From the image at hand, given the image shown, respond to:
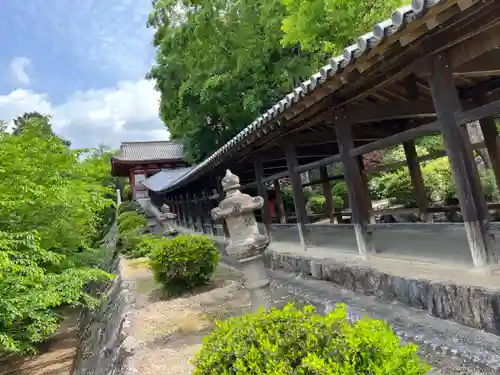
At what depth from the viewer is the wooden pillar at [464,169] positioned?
397cm

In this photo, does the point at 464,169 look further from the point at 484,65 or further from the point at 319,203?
the point at 319,203

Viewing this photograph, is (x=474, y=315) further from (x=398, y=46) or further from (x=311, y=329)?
(x=398, y=46)

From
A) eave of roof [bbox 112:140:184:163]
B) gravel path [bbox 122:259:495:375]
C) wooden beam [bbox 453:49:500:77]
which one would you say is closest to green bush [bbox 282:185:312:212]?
gravel path [bbox 122:259:495:375]

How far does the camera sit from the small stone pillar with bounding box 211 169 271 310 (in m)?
3.86

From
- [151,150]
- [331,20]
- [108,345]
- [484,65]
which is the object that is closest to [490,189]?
[331,20]

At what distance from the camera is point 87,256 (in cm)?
918

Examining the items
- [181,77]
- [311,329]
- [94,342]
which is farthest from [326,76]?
[181,77]

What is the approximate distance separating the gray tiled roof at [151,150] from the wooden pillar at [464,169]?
33137mm

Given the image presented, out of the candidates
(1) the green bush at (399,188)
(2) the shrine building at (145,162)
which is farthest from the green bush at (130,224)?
(1) the green bush at (399,188)

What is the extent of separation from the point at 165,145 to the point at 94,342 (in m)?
33.2

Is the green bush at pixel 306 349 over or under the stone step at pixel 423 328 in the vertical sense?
over

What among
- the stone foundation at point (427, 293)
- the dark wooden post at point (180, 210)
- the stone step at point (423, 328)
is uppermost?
the dark wooden post at point (180, 210)

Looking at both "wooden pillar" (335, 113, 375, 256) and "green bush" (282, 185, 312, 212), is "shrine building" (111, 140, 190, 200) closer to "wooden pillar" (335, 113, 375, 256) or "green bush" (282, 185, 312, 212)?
"green bush" (282, 185, 312, 212)

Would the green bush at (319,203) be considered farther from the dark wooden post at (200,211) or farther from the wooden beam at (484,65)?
the wooden beam at (484,65)
